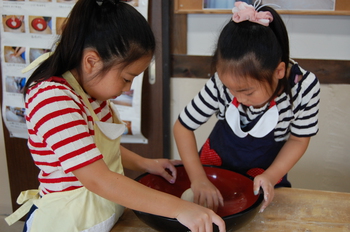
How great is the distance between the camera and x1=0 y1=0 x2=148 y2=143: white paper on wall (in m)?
1.90

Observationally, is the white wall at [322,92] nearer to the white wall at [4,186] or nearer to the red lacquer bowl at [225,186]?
the red lacquer bowl at [225,186]

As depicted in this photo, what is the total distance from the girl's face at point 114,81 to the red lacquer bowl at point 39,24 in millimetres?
1221

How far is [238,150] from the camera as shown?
3.94ft

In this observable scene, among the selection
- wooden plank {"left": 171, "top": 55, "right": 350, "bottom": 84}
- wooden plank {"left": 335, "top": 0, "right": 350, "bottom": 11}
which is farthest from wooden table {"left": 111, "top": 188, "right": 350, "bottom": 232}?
wooden plank {"left": 335, "top": 0, "right": 350, "bottom": 11}

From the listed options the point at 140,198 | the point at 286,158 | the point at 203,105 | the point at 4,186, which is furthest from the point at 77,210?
the point at 4,186

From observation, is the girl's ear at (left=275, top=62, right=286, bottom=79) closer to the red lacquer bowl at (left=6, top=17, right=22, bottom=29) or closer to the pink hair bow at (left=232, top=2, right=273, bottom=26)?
the pink hair bow at (left=232, top=2, right=273, bottom=26)

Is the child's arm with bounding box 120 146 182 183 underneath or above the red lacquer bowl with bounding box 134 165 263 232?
above

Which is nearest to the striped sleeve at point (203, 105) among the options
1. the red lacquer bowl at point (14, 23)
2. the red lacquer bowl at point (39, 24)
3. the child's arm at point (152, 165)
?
the child's arm at point (152, 165)

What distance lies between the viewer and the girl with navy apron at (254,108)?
0.96 metres

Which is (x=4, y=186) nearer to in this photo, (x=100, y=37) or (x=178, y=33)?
(x=178, y=33)

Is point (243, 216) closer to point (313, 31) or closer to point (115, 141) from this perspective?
point (115, 141)

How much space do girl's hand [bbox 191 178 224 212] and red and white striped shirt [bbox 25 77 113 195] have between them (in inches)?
14.5

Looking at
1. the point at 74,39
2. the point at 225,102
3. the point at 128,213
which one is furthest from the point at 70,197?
the point at 225,102

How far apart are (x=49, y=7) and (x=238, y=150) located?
51.9 inches
